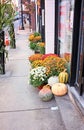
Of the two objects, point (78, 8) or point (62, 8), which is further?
point (62, 8)

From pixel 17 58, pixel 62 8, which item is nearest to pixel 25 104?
pixel 62 8

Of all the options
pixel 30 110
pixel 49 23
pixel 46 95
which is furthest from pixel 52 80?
pixel 49 23

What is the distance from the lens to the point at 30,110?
3129 mm

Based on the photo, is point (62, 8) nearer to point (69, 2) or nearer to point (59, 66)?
point (69, 2)

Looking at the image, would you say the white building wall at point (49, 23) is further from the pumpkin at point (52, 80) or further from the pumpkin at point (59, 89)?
the pumpkin at point (59, 89)

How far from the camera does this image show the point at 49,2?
4.84m

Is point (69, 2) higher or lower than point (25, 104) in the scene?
higher

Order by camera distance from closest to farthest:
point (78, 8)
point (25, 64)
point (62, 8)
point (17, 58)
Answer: point (78, 8) < point (62, 8) < point (25, 64) < point (17, 58)

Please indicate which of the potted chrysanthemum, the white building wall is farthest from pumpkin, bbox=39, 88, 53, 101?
the white building wall

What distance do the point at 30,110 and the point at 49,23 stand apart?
2.50m

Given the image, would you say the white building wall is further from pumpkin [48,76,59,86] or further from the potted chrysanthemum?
pumpkin [48,76,59,86]

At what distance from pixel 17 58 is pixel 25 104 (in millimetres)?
3251

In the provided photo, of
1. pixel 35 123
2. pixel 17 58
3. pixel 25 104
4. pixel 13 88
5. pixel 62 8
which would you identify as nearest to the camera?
pixel 35 123

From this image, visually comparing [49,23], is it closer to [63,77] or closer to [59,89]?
[63,77]
